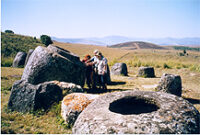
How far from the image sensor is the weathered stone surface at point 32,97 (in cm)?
686

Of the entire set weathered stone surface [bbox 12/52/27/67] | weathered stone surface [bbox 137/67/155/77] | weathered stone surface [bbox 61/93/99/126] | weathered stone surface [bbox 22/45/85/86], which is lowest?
weathered stone surface [bbox 137/67/155/77]

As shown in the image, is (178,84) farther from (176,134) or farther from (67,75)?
(176,134)

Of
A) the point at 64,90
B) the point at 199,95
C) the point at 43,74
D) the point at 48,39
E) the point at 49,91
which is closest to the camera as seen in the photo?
the point at 49,91

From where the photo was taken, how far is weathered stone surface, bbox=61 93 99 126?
5.94m

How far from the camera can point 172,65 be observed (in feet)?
78.6

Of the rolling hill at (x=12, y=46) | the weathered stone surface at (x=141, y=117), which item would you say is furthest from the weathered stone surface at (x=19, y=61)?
the weathered stone surface at (x=141, y=117)

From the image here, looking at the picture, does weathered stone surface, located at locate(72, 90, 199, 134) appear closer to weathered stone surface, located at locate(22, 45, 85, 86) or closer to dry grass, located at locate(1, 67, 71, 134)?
dry grass, located at locate(1, 67, 71, 134)

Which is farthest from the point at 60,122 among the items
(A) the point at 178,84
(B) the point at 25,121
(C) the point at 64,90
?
(A) the point at 178,84

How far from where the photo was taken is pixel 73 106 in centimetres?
607

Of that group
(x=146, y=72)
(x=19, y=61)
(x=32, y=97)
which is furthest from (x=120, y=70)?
(x=32, y=97)

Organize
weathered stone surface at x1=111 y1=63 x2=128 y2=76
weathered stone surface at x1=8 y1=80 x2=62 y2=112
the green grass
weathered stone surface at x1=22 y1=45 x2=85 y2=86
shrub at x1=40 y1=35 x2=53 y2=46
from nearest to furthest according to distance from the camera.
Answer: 1. weathered stone surface at x1=8 y1=80 x2=62 y2=112
2. weathered stone surface at x1=22 y1=45 x2=85 y2=86
3. weathered stone surface at x1=111 y1=63 x2=128 y2=76
4. the green grass
5. shrub at x1=40 y1=35 x2=53 y2=46

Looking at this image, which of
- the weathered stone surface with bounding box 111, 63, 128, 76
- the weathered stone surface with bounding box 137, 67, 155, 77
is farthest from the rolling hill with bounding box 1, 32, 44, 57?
the weathered stone surface with bounding box 137, 67, 155, 77

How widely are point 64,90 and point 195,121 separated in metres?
5.23

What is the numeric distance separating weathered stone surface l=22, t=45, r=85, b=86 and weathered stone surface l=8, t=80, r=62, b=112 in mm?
2635
